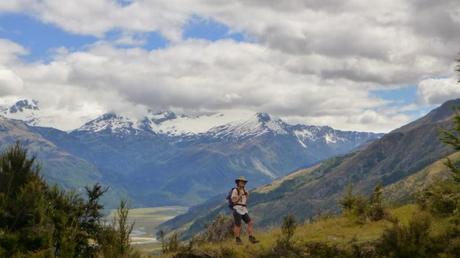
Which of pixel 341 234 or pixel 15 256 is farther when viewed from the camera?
pixel 341 234

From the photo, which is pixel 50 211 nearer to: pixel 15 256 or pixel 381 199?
pixel 15 256

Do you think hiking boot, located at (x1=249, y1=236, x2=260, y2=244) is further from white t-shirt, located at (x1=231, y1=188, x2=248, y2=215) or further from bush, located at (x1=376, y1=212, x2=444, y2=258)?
bush, located at (x1=376, y1=212, x2=444, y2=258)

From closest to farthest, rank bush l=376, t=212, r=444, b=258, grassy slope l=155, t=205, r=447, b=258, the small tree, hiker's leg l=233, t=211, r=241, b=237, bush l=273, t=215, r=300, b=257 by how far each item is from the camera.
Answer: bush l=376, t=212, r=444, b=258
the small tree
bush l=273, t=215, r=300, b=257
grassy slope l=155, t=205, r=447, b=258
hiker's leg l=233, t=211, r=241, b=237

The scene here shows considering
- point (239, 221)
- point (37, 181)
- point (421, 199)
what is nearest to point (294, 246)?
point (239, 221)

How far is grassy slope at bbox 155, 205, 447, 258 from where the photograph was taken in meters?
19.5

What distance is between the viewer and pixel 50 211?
72.4 feet

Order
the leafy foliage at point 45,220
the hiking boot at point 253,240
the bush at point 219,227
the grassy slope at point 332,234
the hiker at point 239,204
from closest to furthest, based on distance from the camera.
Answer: the leafy foliage at point 45,220
the grassy slope at point 332,234
the hiking boot at point 253,240
the hiker at point 239,204
the bush at point 219,227

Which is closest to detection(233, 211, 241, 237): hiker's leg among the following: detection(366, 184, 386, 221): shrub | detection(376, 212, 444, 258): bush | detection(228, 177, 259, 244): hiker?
detection(228, 177, 259, 244): hiker

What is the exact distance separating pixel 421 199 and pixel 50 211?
15.5m

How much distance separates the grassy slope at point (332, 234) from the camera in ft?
64.0

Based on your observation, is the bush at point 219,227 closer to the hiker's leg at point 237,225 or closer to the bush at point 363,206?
the hiker's leg at point 237,225

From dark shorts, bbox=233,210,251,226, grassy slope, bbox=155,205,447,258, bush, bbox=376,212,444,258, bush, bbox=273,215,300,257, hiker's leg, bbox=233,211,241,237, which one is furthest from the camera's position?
dark shorts, bbox=233,210,251,226

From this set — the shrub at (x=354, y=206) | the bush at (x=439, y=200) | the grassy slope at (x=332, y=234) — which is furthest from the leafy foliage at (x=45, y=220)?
the bush at (x=439, y=200)

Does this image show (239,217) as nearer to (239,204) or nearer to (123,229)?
(239,204)
